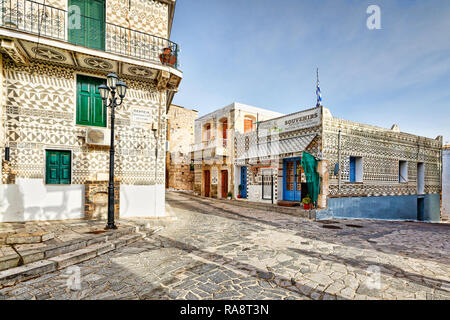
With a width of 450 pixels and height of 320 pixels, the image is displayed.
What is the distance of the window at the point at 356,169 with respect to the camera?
11.5m

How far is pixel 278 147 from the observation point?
12859 millimetres

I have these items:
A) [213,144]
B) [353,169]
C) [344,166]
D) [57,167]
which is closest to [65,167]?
[57,167]

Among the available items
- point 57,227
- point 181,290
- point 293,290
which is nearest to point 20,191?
point 57,227

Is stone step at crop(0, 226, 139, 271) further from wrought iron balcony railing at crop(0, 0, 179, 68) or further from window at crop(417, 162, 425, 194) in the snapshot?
window at crop(417, 162, 425, 194)

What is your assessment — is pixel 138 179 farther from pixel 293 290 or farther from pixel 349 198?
pixel 349 198

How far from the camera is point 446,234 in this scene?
739 centimetres

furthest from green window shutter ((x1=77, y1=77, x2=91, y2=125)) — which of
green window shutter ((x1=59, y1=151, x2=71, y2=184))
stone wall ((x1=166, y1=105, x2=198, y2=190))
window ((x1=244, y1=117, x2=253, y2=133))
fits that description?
stone wall ((x1=166, y1=105, x2=198, y2=190))

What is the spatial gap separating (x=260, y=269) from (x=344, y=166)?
879 cm

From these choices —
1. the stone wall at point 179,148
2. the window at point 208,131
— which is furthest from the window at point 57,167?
the stone wall at point 179,148

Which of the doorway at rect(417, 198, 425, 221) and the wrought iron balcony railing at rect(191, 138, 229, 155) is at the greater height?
the wrought iron balcony railing at rect(191, 138, 229, 155)

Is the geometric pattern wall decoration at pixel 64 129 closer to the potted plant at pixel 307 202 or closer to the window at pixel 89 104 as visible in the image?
the window at pixel 89 104

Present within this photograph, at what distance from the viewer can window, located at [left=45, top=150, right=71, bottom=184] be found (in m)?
7.50

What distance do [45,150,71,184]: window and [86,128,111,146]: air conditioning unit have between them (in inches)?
35.9
